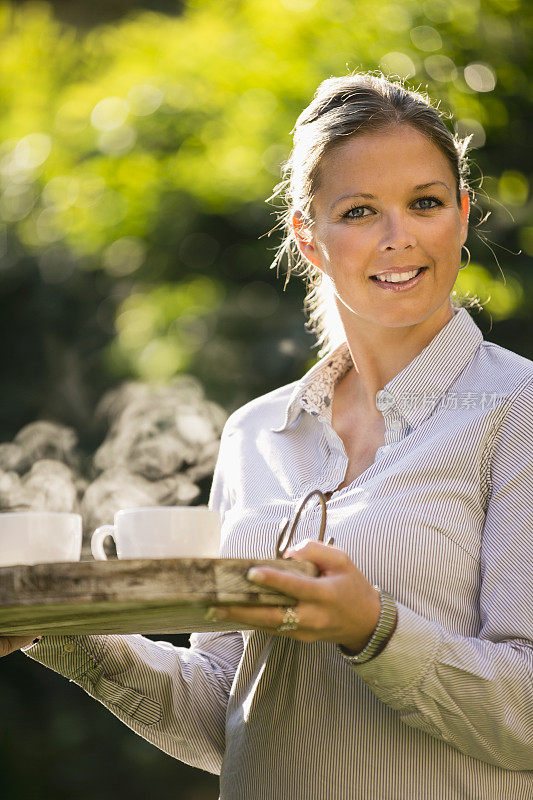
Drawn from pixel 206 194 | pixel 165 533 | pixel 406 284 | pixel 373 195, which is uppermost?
pixel 373 195

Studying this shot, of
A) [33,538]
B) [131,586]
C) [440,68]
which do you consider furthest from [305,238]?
[440,68]

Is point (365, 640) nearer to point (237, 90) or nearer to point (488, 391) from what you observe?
point (488, 391)

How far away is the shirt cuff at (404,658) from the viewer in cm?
116

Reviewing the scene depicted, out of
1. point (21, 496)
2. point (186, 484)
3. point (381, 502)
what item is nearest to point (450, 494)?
point (381, 502)

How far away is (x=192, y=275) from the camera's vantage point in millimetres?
3496

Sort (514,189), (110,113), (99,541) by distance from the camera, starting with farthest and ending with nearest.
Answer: (110,113)
(514,189)
(99,541)

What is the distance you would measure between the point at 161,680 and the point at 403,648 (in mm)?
550

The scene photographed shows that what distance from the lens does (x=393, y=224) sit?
A: 1597 mm

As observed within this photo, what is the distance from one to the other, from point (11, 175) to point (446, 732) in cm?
336

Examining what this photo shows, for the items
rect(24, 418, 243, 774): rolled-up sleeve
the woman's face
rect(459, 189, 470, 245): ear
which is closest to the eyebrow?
the woman's face

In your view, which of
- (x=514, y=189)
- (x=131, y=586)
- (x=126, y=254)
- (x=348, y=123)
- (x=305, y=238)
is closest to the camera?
(x=131, y=586)

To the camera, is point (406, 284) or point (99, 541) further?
point (406, 284)

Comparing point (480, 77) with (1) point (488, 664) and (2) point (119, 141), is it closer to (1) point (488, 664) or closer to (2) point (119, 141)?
(2) point (119, 141)

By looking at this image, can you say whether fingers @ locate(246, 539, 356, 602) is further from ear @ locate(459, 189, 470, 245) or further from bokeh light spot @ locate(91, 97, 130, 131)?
bokeh light spot @ locate(91, 97, 130, 131)
